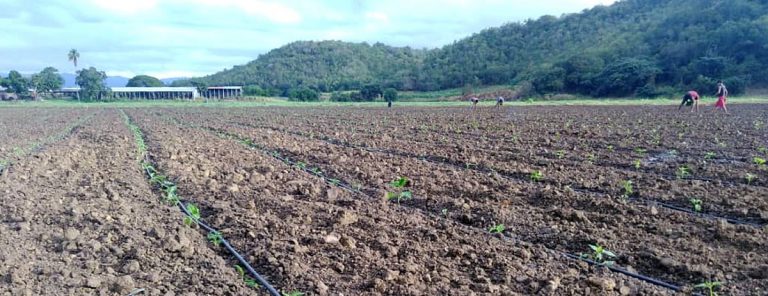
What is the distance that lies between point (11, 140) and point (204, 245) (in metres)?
13.6

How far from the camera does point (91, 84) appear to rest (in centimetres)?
7075

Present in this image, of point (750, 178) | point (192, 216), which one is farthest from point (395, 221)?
point (750, 178)

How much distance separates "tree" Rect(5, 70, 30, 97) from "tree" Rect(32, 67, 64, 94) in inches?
44.8

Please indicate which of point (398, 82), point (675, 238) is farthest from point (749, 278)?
point (398, 82)

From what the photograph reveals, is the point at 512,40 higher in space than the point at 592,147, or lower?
higher

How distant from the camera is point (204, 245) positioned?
18.1 feet

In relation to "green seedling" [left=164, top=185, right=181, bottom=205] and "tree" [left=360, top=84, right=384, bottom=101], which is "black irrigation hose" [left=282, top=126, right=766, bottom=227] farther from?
"tree" [left=360, top=84, right=384, bottom=101]

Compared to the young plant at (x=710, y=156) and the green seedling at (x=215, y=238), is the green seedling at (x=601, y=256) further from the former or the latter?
the young plant at (x=710, y=156)

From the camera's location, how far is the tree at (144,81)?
10847 centimetres

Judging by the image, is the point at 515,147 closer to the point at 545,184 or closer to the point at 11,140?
the point at 545,184

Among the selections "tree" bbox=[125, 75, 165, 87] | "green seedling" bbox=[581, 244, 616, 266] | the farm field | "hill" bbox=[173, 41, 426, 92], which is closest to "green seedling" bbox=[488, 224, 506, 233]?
the farm field

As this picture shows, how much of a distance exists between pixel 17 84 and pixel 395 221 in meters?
80.0

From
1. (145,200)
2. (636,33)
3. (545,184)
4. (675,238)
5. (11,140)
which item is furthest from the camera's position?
(636,33)

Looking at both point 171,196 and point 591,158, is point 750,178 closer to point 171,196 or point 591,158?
point 591,158
